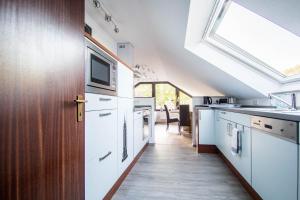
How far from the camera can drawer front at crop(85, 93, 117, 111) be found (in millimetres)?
1271

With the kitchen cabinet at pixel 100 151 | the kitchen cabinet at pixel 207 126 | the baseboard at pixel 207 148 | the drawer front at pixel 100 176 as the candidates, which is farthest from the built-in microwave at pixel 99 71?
the baseboard at pixel 207 148

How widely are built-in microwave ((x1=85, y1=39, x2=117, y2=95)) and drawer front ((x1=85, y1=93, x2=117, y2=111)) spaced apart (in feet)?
0.13

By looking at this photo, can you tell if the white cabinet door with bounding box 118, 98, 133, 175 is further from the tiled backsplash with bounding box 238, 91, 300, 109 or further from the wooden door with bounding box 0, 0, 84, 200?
the tiled backsplash with bounding box 238, 91, 300, 109

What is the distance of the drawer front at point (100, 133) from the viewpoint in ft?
4.16

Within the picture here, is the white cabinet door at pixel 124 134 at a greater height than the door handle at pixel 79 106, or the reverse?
the door handle at pixel 79 106

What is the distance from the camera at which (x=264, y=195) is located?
140 cm

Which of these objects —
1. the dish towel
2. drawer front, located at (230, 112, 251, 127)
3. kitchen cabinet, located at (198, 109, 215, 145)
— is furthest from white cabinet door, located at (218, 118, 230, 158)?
the dish towel

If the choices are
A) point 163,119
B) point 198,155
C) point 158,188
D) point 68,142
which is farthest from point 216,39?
point 163,119

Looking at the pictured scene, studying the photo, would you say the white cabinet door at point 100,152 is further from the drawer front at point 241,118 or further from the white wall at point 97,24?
the white wall at point 97,24

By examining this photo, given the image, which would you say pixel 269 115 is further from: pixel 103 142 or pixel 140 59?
pixel 140 59

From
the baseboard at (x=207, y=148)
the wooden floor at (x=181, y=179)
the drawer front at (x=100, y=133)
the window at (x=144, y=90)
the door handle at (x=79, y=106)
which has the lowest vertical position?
the wooden floor at (x=181, y=179)

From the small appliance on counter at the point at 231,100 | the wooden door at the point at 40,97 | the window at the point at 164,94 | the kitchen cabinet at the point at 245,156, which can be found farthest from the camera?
the window at the point at 164,94

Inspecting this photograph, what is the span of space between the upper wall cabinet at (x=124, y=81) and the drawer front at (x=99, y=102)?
294mm

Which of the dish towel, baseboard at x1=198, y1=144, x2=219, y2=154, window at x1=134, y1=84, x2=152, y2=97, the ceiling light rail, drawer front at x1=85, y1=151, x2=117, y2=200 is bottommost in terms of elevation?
baseboard at x1=198, y1=144, x2=219, y2=154
